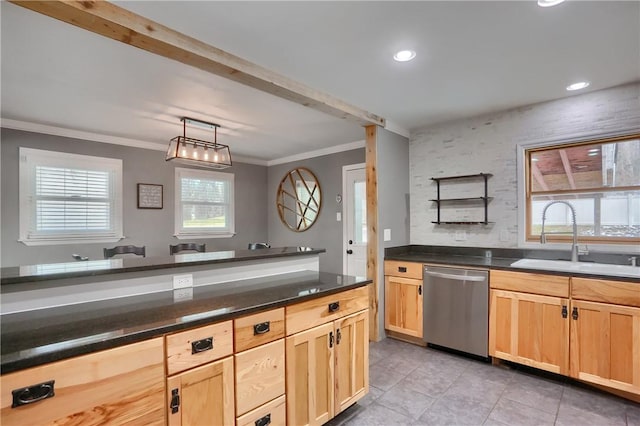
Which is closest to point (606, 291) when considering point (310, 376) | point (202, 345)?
point (310, 376)

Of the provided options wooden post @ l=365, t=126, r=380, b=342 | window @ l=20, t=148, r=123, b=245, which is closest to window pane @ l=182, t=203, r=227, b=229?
window @ l=20, t=148, r=123, b=245

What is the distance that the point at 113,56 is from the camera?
85.7 inches

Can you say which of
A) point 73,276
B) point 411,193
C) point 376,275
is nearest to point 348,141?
point 411,193

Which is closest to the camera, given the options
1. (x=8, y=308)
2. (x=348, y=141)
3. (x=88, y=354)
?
(x=88, y=354)

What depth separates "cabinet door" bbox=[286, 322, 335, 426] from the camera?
1.71 metres

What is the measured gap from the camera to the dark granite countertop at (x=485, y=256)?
267cm

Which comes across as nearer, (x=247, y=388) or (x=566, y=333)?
(x=247, y=388)

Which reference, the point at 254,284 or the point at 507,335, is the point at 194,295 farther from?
the point at 507,335

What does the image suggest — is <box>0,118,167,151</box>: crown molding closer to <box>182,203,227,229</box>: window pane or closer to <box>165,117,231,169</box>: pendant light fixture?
<box>182,203,227,229</box>: window pane

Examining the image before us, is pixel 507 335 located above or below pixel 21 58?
below

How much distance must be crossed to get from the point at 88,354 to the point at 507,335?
9.95 feet

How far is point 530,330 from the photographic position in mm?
2625

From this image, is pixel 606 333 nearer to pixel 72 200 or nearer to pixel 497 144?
pixel 497 144

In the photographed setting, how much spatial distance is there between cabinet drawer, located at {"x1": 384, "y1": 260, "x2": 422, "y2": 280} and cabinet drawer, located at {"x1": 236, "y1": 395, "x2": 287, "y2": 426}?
2068mm
